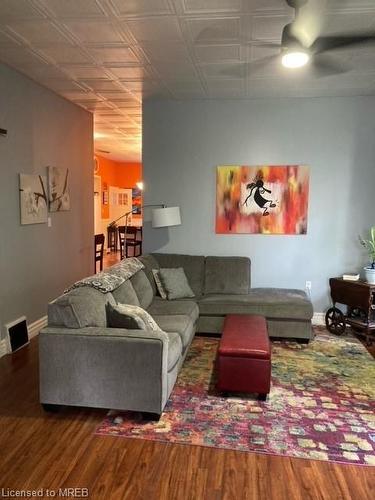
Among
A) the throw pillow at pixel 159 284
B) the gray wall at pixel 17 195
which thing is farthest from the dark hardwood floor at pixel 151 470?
the throw pillow at pixel 159 284

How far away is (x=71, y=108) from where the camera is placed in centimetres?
503

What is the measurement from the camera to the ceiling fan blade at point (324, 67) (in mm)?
3385

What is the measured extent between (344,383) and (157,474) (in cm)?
182

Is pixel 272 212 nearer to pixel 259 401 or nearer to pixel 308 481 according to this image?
pixel 259 401

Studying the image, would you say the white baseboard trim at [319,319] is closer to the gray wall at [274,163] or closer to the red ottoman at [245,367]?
the gray wall at [274,163]

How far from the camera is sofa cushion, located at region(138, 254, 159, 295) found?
4.34m

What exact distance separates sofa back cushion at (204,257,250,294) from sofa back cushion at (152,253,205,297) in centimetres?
7

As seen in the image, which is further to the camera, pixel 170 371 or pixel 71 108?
pixel 71 108

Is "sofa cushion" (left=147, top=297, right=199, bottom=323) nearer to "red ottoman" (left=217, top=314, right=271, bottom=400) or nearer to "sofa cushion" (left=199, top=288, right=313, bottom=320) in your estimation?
"sofa cushion" (left=199, top=288, right=313, bottom=320)

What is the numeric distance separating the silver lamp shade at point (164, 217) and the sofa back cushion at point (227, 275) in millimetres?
652

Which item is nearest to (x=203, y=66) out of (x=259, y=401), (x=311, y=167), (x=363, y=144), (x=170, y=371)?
(x=311, y=167)

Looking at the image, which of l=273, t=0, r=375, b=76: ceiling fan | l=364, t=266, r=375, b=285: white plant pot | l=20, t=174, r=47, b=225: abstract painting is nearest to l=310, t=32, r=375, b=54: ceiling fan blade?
l=273, t=0, r=375, b=76: ceiling fan

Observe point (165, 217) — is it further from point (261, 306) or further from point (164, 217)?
point (261, 306)

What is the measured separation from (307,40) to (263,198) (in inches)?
98.7
